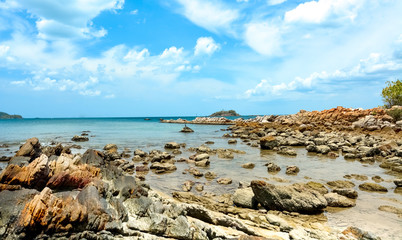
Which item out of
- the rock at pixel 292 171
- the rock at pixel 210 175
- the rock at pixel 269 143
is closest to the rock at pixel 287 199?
the rock at pixel 210 175

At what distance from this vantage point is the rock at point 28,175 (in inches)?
223

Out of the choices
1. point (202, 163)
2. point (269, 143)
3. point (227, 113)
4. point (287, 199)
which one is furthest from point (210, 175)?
point (227, 113)

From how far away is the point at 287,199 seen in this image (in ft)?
27.2

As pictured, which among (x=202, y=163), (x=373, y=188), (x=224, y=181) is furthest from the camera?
(x=202, y=163)

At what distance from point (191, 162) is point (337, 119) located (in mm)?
44749

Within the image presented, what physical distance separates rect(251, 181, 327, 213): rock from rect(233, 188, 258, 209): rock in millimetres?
207

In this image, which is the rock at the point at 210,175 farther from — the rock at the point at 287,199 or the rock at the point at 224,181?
the rock at the point at 287,199

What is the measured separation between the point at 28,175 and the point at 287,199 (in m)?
8.05

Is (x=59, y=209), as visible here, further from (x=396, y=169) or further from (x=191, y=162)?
(x=396, y=169)

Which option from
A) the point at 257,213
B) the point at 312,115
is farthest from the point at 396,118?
the point at 257,213

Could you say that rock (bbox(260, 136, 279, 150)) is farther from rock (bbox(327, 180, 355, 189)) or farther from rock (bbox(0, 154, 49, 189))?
rock (bbox(0, 154, 49, 189))

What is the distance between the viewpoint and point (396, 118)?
3928cm

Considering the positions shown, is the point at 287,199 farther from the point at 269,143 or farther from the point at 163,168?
the point at 269,143

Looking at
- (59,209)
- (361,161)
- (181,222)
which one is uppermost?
(59,209)
